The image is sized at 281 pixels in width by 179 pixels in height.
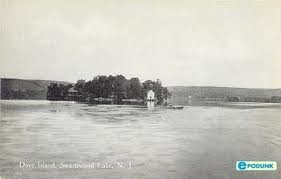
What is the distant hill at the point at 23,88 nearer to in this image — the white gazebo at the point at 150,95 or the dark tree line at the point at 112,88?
the dark tree line at the point at 112,88

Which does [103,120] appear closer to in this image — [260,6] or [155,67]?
[155,67]

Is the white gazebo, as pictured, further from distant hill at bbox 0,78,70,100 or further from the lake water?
distant hill at bbox 0,78,70,100

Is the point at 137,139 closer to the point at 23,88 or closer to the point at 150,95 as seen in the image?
the point at 150,95

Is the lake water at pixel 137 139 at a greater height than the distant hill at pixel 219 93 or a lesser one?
lesser

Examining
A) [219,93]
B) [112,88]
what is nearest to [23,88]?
[112,88]

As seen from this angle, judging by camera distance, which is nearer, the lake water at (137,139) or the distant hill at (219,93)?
the lake water at (137,139)

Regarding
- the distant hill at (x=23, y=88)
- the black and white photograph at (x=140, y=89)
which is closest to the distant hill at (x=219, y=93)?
the black and white photograph at (x=140, y=89)

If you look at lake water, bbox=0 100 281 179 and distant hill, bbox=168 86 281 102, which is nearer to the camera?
lake water, bbox=0 100 281 179

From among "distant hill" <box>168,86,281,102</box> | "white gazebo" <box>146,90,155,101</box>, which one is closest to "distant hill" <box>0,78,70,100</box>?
"white gazebo" <box>146,90,155,101</box>
